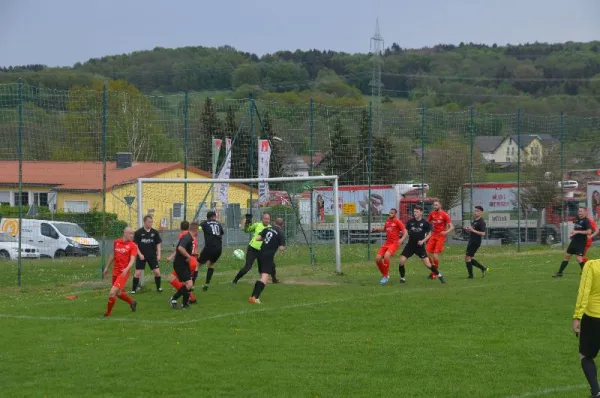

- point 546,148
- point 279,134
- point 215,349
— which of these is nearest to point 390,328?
point 215,349

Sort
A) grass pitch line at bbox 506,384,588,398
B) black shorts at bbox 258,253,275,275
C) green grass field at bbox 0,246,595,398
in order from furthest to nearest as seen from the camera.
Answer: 1. black shorts at bbox 258,253,275,275
2. green grass field at bbox 0,246,595,398
3. grass pitch line at bbox 506,384,588,398

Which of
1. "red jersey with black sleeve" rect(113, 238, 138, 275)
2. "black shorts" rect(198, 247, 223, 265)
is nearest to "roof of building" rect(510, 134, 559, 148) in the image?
"black shorts" rect(198, 247, 223, 265)

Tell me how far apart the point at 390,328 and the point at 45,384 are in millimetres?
6512

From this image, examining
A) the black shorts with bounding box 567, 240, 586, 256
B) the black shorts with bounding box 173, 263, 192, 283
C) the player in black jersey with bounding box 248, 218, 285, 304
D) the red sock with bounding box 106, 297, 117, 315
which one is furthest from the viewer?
the black shorts with bounding box 567, 240, 586, 256

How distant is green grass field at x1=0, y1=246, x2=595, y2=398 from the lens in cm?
1117

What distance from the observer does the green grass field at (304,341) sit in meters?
11.2

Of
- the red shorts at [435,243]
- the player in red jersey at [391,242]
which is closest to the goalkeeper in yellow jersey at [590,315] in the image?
the player in red jersey at [391,242]

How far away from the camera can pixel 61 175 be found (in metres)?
27.4

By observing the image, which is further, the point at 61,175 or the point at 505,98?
the point at 505,98

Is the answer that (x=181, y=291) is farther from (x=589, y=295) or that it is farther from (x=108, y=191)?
(x=108, y=191)

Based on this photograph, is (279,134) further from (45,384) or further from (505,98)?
(505,98)

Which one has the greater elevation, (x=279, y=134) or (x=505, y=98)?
(x=505, y=98)

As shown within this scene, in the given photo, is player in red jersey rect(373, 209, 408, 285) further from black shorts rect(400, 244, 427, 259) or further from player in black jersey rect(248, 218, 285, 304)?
player in black jersey rect(248, 218, 285, 304)

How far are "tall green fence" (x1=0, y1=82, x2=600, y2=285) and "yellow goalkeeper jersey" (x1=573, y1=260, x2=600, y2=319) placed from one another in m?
16.9
